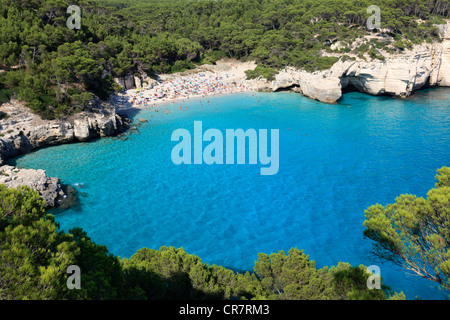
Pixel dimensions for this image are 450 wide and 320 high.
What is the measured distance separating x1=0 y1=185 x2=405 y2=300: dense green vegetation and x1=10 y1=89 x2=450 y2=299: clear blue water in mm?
5088

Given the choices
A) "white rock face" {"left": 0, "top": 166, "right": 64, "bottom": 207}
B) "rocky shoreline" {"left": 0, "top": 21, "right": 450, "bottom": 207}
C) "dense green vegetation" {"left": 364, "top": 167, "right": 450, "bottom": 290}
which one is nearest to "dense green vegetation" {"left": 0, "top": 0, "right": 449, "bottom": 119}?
"rocky shoreline" {"left": 0, "top": 21, "right": 450, "bottom": 207}

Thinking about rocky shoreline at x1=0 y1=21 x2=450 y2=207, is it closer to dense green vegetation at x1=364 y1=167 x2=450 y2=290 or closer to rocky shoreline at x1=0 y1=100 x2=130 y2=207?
rocky shoreline at x1=0 y1=100 x2=130 y2=207

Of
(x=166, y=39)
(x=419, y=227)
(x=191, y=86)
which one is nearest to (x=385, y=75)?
(x=191, y=86)

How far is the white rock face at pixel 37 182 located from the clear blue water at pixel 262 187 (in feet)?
5.07

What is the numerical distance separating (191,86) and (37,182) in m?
35.3

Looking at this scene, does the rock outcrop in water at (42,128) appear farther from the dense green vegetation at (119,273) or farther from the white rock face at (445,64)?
the white rock face at (445,64)

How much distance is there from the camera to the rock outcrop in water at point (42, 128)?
24578 mm

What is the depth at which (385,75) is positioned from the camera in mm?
41938

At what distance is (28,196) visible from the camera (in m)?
7.82

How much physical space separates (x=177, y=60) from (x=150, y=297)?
55.6 meters

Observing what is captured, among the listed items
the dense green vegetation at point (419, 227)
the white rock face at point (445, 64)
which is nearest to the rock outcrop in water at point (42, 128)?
the dense green vegetation at point (419, 227)

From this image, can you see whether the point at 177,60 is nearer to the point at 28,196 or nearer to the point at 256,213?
the point at 256,213

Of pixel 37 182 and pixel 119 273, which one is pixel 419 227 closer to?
pixel 119 273
